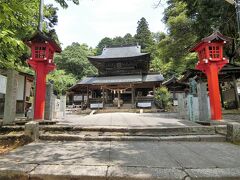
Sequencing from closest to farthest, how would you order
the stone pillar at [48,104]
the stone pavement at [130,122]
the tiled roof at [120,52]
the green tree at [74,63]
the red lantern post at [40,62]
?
the red lantern post at [40,62] → the stone pavement at [130,122] → the stone pillar at [48,104] → the tiled roof at [120,52] → the green tree at [74,63]

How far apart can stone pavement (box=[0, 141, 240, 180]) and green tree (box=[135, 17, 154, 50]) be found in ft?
176

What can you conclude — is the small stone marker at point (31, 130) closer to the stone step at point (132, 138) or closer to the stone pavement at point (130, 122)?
the stone step at point (132, 138)

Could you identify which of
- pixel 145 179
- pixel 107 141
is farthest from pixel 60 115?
pixel 145 179

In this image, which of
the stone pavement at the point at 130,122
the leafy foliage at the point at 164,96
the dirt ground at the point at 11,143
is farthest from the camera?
the leafy foliage at the point at 164,96

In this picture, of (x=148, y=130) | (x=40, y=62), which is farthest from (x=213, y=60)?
(x=40, y=62)

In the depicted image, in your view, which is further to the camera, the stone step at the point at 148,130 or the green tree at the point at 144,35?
the green tree at the point at 144,35

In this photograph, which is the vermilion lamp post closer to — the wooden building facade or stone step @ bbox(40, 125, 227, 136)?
stone step @ bbox(40, 125, 227, 136)

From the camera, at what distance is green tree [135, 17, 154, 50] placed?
5786cm

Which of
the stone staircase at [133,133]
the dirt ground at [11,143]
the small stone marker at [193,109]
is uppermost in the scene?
the small stone marker at [193,109]

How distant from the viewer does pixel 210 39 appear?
7.19 meters

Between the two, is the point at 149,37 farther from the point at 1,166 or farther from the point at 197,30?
the point at 1,166

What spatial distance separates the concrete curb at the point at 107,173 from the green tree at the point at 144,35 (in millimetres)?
54955

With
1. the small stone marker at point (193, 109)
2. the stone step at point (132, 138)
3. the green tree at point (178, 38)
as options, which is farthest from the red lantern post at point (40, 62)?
the green tree at point (178, 38)

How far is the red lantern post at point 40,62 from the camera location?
6762mm
